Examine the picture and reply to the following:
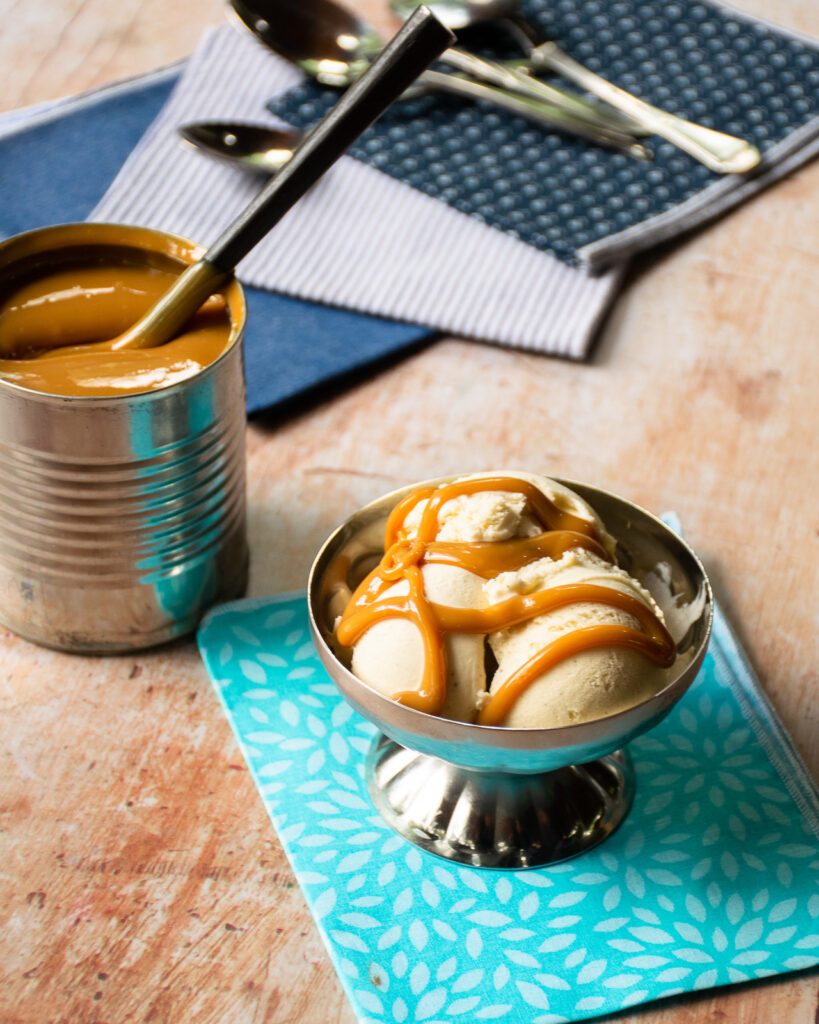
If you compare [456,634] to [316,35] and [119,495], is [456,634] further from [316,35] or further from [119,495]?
[316,35]

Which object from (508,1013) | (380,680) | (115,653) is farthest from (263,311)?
(508,1013)

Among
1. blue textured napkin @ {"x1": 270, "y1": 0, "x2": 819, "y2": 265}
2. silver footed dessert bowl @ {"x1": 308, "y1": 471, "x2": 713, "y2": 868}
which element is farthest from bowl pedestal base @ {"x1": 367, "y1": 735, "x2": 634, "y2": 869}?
blue textured napkin @ {"x1": 270, "y1": 0, "x2": 819, "y2": 265}

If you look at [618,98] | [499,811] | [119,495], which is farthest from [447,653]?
[618,98]

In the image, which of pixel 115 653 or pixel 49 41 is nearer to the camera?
pixel 115 653

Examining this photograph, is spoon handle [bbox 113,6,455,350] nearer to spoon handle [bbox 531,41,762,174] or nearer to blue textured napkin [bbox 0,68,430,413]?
blue textured napkin [bbox 0,68,430,413]

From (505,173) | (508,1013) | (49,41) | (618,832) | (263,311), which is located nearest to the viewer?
(508,1013)

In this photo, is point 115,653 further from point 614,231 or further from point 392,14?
point 392,14

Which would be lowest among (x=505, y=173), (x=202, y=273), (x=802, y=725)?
(x=802, y=725)
